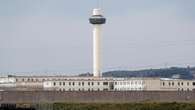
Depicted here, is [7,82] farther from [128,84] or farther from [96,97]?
[96,97]

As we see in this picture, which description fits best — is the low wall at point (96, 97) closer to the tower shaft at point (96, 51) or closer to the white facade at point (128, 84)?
the white facade at point (128, 84)

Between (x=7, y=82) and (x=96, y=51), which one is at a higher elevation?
(x=96, y=51)

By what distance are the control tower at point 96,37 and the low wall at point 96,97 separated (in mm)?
39704

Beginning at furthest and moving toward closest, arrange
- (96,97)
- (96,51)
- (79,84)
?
(96,51) → (79,84) → (96,97)

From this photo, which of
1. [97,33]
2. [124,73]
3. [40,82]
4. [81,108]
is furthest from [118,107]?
[124,73]

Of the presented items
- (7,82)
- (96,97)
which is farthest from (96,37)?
(96,97)

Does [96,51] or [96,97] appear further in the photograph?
[96,51]

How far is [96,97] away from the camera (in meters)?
76.2

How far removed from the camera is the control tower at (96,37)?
118 meters

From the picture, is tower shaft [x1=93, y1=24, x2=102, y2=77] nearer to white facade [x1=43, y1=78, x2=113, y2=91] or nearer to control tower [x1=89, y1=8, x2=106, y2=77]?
control tower [x1=89, y1=8, x2=106, y2=77]

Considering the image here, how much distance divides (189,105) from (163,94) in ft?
57.0

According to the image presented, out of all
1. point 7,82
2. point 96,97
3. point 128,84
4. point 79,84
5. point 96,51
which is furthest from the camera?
point 96,51

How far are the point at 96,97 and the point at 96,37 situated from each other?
4514 cm

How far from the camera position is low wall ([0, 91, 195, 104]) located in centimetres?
7438
